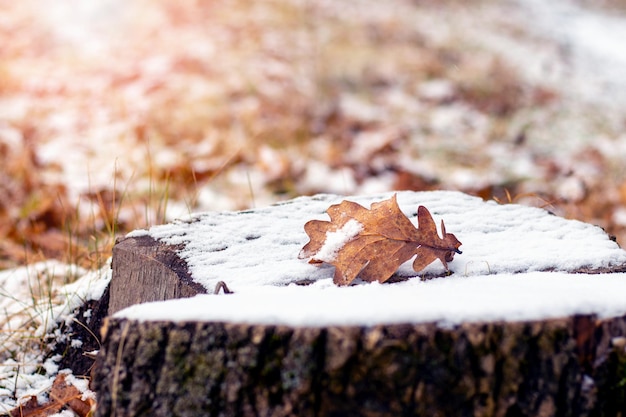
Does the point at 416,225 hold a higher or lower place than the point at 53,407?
higher

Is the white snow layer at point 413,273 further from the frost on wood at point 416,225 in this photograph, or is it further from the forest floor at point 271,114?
the forest floor at point 271,114

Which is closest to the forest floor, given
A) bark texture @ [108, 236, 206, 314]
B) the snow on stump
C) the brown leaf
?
the brown leaf

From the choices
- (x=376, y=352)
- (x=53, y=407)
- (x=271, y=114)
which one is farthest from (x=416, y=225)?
(x=271, y=114)

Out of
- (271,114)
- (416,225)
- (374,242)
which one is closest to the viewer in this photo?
(374,242)

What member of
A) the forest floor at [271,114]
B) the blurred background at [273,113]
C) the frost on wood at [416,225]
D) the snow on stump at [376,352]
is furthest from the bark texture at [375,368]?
the blurred background at [273,113]

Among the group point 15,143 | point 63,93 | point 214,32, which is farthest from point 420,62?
point 15,143

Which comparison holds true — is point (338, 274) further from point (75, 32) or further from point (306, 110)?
point (75, 32)

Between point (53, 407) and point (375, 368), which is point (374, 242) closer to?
point (375, 368)

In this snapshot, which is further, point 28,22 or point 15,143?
point 28,22
